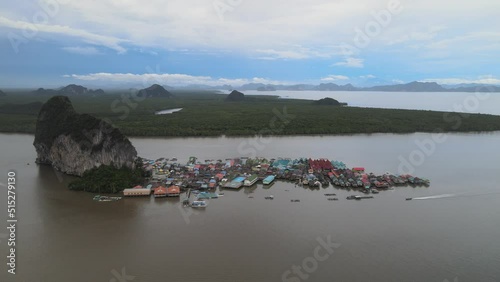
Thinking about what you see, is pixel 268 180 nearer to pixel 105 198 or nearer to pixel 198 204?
pixel 198 204

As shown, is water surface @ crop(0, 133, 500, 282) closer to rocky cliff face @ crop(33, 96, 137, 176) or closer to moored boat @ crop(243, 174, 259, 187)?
moored boat @ crop(243, 174, 259, 187)

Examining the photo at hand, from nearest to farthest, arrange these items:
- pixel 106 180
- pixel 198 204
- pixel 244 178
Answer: pixel 198 204 < pixel 106 180 < pixel 244 178

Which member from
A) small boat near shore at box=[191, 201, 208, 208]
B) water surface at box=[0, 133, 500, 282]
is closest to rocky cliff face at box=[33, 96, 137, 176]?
water surface at box=[0, 133, 500, 282]

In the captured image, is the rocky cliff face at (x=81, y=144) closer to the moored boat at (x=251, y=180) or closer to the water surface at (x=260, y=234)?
the water surface at (x=260, y=234)

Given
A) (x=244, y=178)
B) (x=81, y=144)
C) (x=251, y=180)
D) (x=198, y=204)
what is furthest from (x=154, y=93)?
(x=198, y=204)

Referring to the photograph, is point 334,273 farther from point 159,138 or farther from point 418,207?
point 159,138

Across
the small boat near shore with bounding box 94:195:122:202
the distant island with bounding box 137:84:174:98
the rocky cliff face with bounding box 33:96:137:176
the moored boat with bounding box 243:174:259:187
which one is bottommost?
the small boat near shore with bounding box 94:195:122:202
